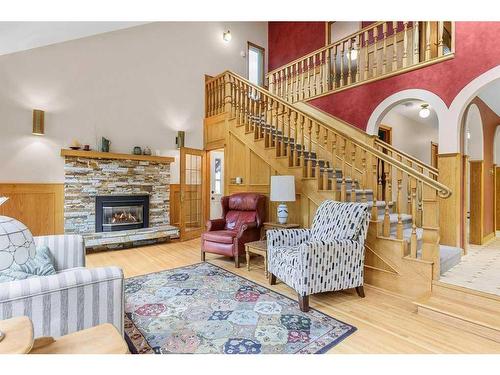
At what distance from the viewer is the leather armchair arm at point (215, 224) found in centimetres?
438

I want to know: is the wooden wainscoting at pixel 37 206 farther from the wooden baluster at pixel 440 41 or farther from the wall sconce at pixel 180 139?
the wooden baluster at pixel 440 41

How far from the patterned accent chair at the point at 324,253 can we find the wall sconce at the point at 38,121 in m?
4.11

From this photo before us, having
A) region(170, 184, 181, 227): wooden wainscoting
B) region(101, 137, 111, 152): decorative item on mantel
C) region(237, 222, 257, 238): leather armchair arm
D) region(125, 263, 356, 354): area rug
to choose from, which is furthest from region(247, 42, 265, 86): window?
region(125, 263, 356, 354): area rug

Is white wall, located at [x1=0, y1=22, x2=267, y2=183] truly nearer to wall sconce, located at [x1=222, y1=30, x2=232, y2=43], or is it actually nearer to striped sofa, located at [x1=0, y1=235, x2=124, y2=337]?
wall sconce, located at [x1=222, y1=30, x2=232, y2=43]

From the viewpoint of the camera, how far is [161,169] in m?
5.80

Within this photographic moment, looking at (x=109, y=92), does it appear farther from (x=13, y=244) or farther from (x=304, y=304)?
(x=304, y=304)

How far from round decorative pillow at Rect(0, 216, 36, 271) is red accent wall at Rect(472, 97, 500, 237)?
6432 mm

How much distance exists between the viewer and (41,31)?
2.12 m

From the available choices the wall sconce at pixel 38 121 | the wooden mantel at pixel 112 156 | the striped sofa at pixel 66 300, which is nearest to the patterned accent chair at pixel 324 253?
the striped sofa at pixel 66 300

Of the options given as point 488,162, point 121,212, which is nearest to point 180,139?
point 121,212

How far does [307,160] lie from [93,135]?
12.7 ft

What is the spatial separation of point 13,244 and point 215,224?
279 centimetres

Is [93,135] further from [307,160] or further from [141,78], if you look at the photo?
[307,160]

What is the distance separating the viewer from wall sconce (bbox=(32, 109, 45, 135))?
175 inches
